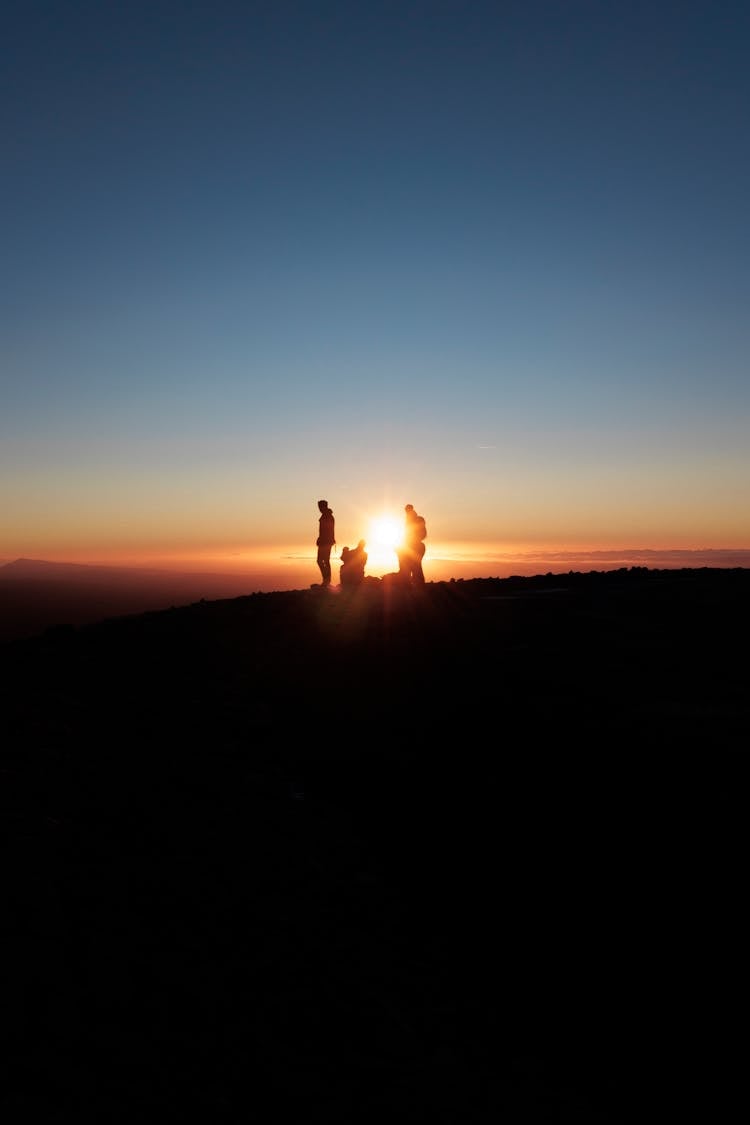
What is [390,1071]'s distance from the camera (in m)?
5.46

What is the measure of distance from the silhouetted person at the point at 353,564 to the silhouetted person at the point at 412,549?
191 cm

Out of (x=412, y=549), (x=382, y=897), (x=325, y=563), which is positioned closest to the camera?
(x=382, y=897)

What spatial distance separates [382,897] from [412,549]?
15.5 meters

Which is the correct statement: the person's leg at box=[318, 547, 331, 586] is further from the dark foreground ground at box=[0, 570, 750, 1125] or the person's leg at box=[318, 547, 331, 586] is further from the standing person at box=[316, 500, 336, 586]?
the dark foreground ground at box=[0, 570, 750, 1125]

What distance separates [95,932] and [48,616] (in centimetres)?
14035

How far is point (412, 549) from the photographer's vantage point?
22.9 meters

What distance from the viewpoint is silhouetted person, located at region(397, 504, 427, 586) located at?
73.0ft

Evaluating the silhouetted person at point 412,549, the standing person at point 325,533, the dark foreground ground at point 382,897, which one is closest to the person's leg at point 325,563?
the standing person at point 325,533

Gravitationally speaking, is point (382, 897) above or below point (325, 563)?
below

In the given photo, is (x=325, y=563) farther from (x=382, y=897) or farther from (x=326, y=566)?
(x=382, y=897)

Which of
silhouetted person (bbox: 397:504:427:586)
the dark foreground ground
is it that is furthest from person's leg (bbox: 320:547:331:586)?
the dark foreground ground

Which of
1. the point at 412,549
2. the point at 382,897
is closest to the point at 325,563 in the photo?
the point at 412,549

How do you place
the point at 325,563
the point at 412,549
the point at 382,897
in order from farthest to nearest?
1. the point at 325,563
2. the point at 412,549
3. the point at 382,897

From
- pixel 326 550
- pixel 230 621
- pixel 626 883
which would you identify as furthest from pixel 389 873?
pixel 326 550
